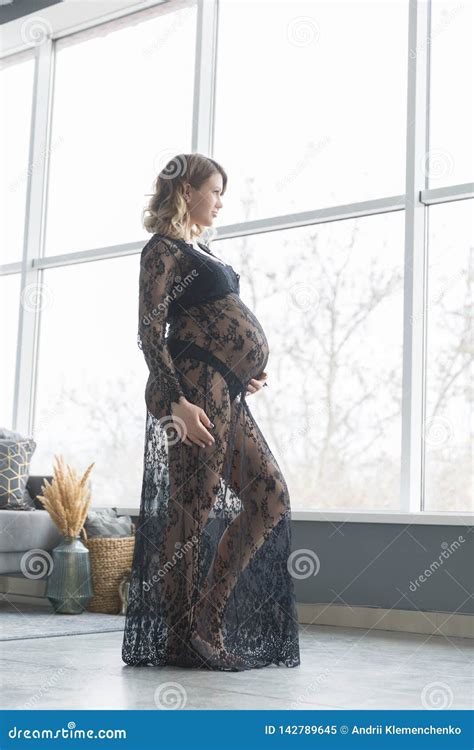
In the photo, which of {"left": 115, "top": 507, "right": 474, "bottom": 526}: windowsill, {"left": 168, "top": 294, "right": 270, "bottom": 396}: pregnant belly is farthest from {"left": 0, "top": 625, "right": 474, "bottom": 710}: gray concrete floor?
{"left": 168, "top": 294, "right": 270, "bottom": 396}: pregnant belly

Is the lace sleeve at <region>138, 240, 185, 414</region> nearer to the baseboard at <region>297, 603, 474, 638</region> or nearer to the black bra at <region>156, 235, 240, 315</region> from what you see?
the black bra at <region>156, 235, 240, 315</region>

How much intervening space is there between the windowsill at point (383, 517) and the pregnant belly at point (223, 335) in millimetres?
1437

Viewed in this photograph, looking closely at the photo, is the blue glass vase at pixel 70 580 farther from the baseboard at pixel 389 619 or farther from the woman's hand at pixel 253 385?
the woman's hand at pixel 253 385

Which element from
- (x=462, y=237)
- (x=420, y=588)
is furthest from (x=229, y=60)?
(x=420, y=588)

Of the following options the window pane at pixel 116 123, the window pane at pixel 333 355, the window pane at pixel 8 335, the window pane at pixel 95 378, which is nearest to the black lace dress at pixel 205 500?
the window pane at pixel 333 355

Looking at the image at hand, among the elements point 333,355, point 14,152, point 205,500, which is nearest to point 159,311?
point 205,500

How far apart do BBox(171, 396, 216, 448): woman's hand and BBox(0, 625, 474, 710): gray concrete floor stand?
0.62m

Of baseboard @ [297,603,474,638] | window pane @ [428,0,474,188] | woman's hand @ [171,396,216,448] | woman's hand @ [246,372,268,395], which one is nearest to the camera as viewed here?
woman's hand @ [171,396,216,448]

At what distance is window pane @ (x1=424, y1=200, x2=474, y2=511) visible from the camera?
4.18 metres

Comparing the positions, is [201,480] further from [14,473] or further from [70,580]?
[14,473]

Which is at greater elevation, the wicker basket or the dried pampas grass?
the dried pampas grass

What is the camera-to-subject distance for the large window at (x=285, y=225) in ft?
14.2
